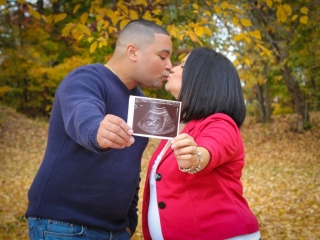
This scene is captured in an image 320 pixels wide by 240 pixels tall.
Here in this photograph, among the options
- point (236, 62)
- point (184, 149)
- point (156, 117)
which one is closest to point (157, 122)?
point (156, 117)

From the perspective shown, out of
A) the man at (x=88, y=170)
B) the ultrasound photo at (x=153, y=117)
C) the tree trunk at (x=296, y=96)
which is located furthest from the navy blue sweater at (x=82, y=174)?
the tree trunk at (x=296, y=96)

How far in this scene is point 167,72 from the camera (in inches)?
104

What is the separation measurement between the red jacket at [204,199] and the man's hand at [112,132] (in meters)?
0.67

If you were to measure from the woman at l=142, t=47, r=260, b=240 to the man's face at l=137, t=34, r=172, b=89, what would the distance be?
0.25 m

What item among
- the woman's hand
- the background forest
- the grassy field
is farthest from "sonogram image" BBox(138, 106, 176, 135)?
the grassy field

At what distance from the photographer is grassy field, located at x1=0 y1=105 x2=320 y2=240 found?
683 cm

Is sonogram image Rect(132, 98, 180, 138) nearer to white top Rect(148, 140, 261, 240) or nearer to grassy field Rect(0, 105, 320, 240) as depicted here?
white top Rect(148, 140, 261, 240)

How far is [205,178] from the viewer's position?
86.8 inches

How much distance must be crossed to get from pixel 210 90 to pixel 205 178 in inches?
18.8

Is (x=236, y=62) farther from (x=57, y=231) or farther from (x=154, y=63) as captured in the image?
(x=57, y=231)

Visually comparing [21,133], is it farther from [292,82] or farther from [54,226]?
[54,226]

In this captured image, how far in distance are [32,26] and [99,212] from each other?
15.5 m

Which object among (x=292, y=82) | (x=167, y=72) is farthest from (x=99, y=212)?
(x=292, y=82)

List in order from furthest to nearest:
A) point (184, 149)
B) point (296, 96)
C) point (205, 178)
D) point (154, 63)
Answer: point (296, 96), point (154, 63), point (205, 178), point (184, 149)
